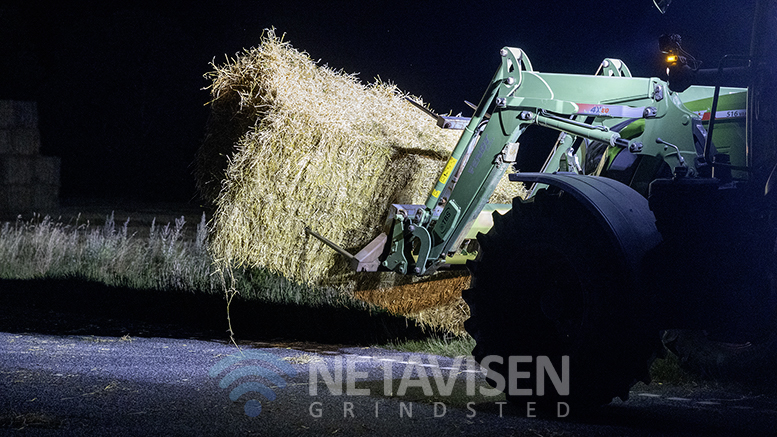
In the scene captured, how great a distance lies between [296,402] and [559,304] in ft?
5.16

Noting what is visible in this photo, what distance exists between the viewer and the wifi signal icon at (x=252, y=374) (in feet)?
15.8

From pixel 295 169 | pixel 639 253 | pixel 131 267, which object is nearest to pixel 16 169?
pixel 131 267

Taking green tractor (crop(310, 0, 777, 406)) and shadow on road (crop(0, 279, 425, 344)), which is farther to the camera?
shadow on road (crop(0, 279, 425, 344))

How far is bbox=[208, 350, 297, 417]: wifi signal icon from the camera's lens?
15.8 ft

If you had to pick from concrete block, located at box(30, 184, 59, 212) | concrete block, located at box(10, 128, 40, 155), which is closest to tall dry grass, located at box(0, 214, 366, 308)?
concrete block, located at box(10, 128, 40, 155)

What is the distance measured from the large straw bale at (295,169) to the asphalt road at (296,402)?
917 millimetres

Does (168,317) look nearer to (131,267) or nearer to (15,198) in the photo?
(131,267)

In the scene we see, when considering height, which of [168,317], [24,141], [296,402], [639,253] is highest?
[24,141]

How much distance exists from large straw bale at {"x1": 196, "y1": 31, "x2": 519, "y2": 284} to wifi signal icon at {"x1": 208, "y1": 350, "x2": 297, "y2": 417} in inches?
31.0

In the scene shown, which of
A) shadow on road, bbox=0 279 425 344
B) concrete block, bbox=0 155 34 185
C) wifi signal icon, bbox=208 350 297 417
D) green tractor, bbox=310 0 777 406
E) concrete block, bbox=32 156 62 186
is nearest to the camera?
green tractor, bbox=310 0 777 406

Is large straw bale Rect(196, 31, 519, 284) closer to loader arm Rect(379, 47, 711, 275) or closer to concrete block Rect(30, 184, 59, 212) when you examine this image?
loader arm Rect(379, 47, 711, 275)

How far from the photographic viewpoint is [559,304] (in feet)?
13.9

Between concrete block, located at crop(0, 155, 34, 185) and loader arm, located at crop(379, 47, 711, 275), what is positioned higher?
concrete block, located at crop(0, 155, 34, 185)

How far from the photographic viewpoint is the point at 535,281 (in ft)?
14.5
